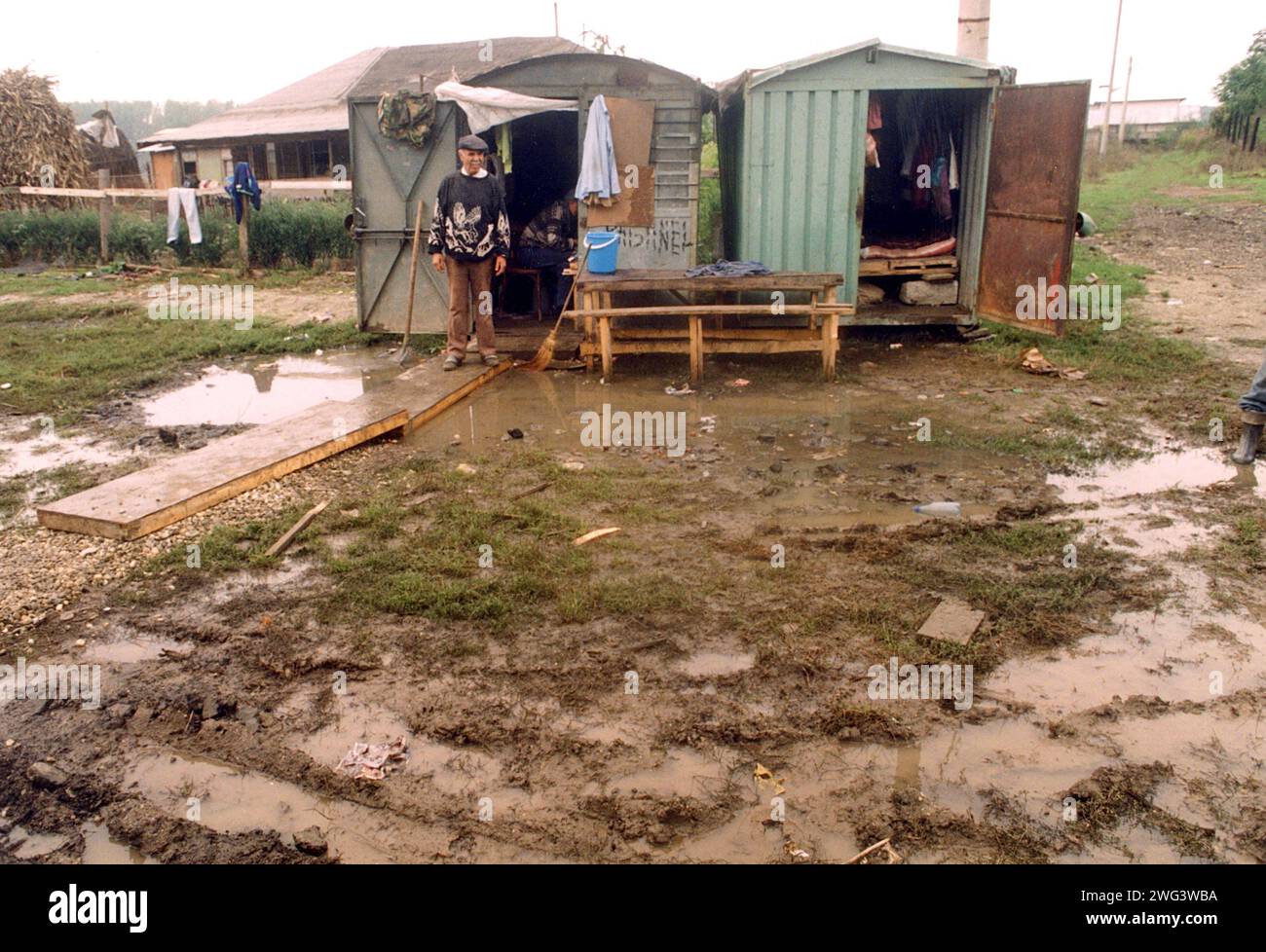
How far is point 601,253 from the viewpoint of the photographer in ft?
29.5

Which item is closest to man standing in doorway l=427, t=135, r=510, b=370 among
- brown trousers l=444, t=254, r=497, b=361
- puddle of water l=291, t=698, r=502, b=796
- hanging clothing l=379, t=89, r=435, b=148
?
brown trousers l=444, t=254, r=497, b=361

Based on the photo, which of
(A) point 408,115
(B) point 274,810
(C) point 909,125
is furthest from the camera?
(C) point 909,125

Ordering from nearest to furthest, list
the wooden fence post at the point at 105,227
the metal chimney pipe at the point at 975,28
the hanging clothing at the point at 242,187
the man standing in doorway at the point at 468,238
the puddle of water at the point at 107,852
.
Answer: the puddle of water at the point at 107,852, the man standing in doorway at the point at 468,238, the metal chimney pipe at the point at 975,28, the hanging clothing at the point at 242,187, the wooden fence post at the point at 105,227

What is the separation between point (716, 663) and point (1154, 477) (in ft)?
11.7

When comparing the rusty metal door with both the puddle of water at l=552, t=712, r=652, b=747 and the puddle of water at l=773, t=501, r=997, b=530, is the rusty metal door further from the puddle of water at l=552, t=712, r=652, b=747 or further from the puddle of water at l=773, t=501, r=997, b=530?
the puddle of water at l=552, t=712, r=652, b=747

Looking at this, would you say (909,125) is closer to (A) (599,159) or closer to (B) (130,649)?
(A) (599,159)

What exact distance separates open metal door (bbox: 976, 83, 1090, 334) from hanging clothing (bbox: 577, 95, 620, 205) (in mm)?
3671

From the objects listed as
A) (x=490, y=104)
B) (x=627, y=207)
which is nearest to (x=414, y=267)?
(x=490, y=104)

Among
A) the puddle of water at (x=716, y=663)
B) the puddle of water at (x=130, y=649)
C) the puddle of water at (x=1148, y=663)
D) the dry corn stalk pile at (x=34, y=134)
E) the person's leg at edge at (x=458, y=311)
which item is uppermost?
the dry corn stalk pile at (x=34, y=134)

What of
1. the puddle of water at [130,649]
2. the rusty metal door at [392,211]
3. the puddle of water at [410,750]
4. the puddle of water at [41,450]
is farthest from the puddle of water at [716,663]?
the rusty metal door at [392,211]

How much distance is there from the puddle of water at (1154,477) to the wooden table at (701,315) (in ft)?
9.64

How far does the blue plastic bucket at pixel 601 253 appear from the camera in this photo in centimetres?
897

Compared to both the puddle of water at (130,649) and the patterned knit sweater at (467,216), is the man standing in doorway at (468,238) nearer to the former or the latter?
the patterned knit sweater at (467,216)

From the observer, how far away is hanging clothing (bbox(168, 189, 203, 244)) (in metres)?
15.2
